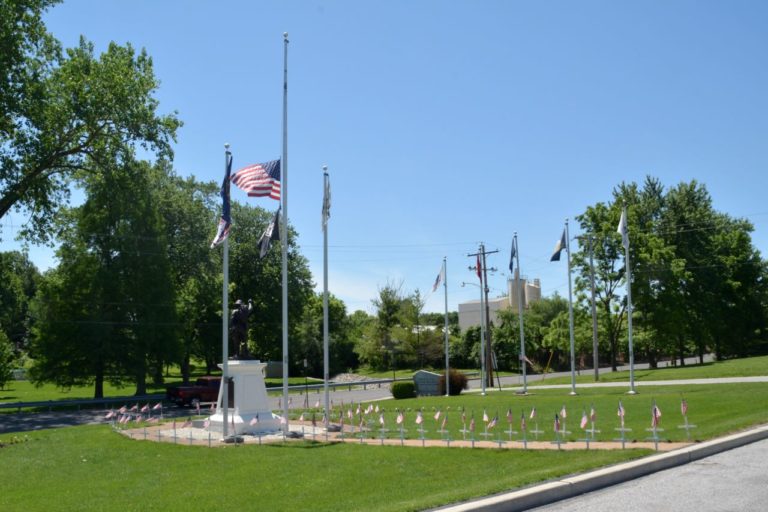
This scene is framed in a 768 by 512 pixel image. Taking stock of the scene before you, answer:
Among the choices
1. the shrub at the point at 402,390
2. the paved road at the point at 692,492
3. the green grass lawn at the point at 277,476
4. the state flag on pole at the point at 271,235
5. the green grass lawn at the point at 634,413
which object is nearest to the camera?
the paved road at the point at 692,492

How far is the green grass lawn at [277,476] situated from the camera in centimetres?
974

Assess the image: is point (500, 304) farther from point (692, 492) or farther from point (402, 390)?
point (692, 492)

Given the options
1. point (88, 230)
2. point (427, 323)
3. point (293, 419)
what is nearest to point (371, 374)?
point (427, 323)

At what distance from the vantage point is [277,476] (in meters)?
12.2

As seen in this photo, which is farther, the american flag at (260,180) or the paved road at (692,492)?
the american flag at (260,180)

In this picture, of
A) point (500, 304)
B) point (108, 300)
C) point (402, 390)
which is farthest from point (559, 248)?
point (500, 304)

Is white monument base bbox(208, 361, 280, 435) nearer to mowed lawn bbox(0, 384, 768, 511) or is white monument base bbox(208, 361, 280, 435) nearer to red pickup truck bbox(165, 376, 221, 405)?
mowed lawn bbox(0, 384, 768, 511)

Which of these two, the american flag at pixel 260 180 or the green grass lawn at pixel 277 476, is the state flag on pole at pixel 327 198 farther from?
the green grass lawn at pixel 277 476

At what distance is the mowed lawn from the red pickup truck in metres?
17.2

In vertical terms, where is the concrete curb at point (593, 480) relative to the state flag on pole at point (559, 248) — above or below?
below

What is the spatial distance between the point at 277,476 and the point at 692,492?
694 cm

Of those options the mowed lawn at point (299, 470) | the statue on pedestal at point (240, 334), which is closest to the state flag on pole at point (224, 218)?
the statue on pedestal at point (240, 334)

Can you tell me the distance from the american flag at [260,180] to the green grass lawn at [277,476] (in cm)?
710

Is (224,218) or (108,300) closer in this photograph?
(224,218)
